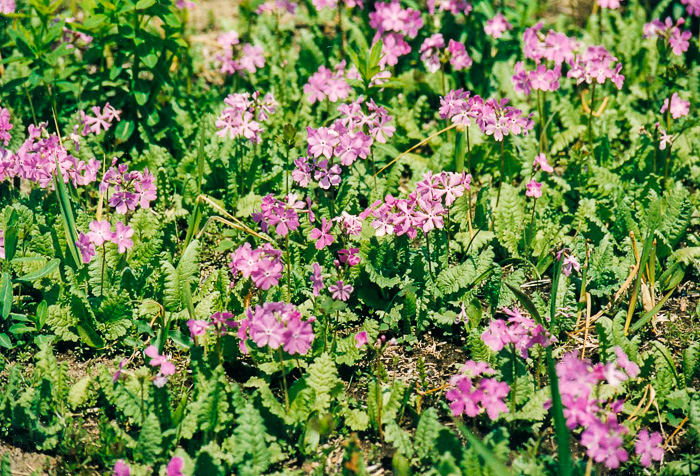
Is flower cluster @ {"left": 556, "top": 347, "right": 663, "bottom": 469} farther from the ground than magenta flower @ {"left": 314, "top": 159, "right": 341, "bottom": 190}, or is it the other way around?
magenta flower @ {"left": 314, "top": 159, "right": 341, "bottom": 190}

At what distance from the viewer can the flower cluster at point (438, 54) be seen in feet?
14.8

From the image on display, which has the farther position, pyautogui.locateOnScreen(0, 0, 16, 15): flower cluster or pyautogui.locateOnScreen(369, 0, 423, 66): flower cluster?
pyautogui.locateOnScreen(369, 0, 423, 66): flower cluster

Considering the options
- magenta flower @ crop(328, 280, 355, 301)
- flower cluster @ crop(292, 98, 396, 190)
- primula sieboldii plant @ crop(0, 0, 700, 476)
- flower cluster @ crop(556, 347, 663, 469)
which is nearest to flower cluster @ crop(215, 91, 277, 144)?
primula sieboldii plant @ crop(0, 0, 700, 476)

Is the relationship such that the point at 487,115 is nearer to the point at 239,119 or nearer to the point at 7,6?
the point at 239,119

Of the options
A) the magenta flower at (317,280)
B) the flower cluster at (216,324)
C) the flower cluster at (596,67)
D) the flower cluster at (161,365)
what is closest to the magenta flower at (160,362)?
the flower cluster at (161,365)

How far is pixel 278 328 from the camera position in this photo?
2797mm

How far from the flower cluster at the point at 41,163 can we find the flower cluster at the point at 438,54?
2082 mm

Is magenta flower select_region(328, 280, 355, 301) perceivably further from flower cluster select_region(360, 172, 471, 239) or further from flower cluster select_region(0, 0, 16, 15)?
flower cluster select_region(0, 0, 16, 15)

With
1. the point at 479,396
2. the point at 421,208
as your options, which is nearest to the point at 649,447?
the point at 479,396

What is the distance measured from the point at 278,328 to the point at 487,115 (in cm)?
149

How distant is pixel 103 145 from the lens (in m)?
4.53

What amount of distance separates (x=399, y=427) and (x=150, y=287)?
54.7 inches

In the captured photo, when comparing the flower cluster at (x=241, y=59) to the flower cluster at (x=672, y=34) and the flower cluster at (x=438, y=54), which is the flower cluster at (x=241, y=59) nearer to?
the flower cluster at (x=438, y=54)

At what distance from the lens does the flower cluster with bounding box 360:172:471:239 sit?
10.6 feet
